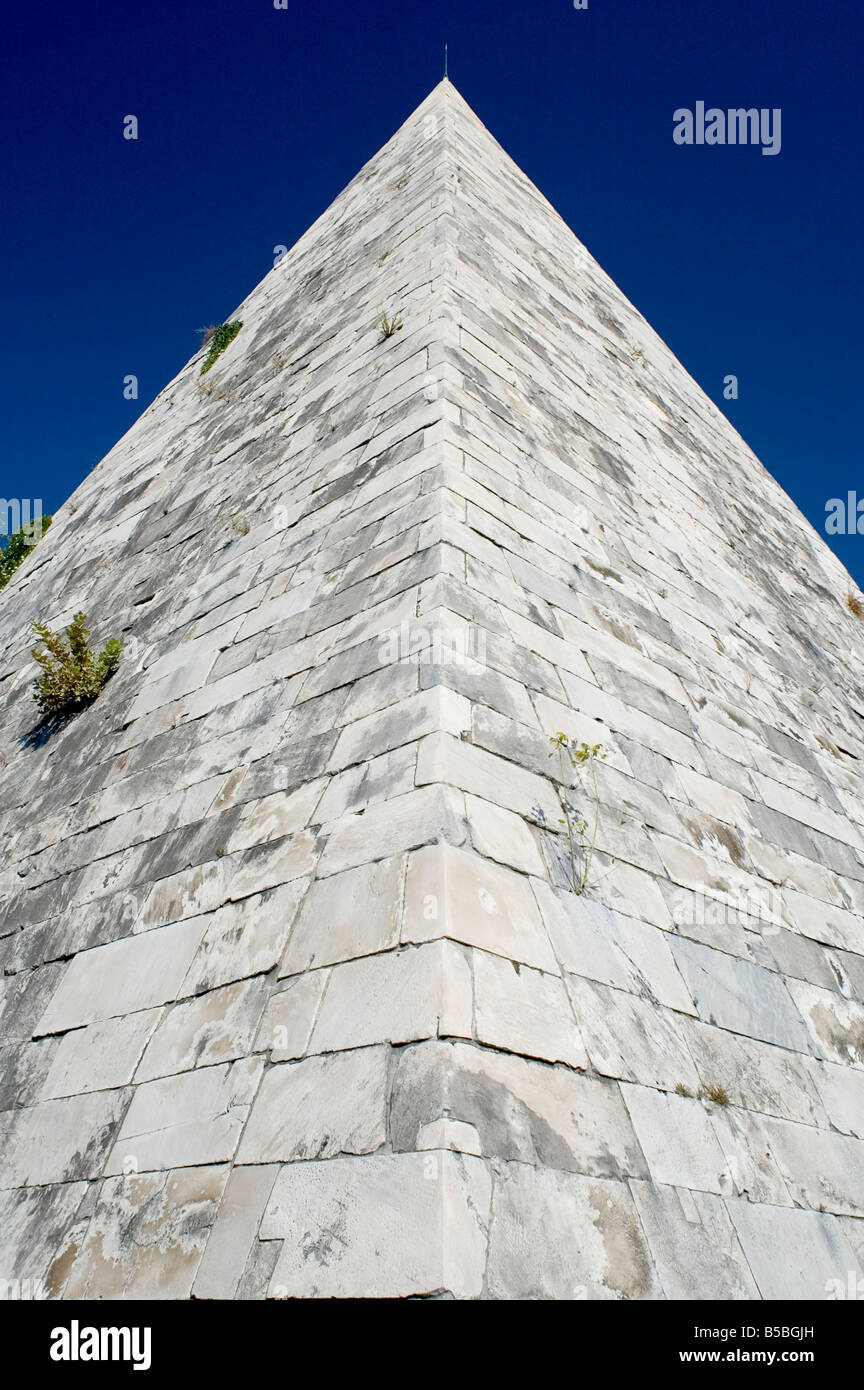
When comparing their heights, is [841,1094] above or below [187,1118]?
below

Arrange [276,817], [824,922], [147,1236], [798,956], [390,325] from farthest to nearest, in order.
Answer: [390,325]
[824,922]
[798,956]
[276,817]
[147,1236]

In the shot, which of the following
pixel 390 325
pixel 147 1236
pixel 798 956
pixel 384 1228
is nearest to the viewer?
pixel 384 1228

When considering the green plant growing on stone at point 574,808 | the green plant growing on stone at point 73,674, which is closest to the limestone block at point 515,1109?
the green plant growing on stone at point 574,808

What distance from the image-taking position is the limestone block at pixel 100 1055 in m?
2.16

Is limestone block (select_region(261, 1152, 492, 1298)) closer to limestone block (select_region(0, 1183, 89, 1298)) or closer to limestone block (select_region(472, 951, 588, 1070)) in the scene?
limestone block (select_region(472, 951, 588, 1070))

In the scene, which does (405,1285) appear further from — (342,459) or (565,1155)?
(342,459)

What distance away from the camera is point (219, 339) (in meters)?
7.86

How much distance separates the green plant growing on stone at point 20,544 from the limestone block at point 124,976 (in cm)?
635

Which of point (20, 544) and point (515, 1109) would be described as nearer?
point (515, 1109)

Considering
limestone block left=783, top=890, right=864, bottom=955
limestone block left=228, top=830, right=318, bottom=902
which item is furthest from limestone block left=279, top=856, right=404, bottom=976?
limestone block left=783, top=890, right=864, bottom=955

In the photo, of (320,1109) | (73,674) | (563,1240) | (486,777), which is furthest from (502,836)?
(73,674)

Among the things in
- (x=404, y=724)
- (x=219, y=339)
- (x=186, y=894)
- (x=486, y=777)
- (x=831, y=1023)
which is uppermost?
(x=219, y=339)

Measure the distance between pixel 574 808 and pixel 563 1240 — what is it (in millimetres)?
1125

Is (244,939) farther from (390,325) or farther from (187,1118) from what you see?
(390,325)
